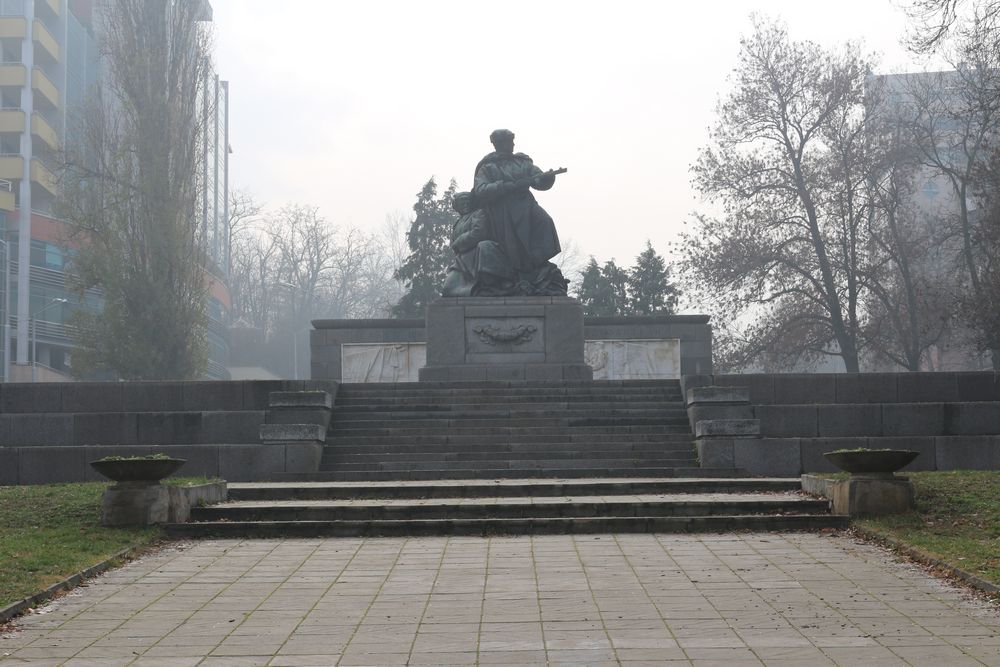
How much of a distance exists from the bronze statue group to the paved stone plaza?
13006 mm

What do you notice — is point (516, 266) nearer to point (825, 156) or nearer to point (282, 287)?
point (825, 156)

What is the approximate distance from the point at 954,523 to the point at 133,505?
8004 mm

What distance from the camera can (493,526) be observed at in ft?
41.4

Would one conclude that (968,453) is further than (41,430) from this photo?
No

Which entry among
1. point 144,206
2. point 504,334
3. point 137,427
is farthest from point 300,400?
point 144,206

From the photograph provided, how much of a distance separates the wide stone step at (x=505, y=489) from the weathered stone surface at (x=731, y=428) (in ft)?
6.35

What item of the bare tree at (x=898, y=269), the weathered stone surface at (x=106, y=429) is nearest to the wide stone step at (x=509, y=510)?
the weathered stone surface at (x=106, y=429)

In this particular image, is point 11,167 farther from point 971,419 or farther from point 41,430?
point 971,419

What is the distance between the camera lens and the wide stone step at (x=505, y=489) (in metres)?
14.7

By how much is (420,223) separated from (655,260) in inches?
395

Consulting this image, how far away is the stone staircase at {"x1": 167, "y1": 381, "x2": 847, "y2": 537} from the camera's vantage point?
499 inches

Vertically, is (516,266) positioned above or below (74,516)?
above

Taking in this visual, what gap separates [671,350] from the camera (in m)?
31.5

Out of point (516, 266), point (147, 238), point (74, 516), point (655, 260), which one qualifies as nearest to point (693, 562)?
point (74, 516)
